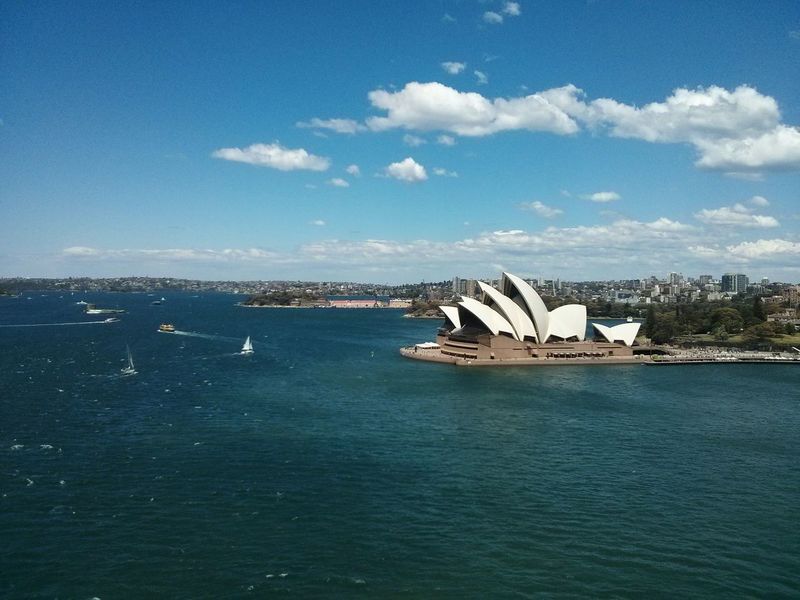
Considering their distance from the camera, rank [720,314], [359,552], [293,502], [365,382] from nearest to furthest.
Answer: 1. [359,552]
2. [293,502]
3. [365,382]
4. [720,314]

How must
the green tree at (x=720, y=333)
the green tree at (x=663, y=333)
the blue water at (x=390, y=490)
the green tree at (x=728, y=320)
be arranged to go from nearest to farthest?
the blue water at (x=390, y=490) → the green tree at (x=663, y=333) → the green tree at (x=720, y=333) → the green tree at (x=728, y=320)

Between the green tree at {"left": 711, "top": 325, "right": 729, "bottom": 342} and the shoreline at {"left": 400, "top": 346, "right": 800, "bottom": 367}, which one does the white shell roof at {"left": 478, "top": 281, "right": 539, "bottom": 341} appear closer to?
the shoreline at {"left": 400, "top": 346, "right": 800, "bottom": 367}

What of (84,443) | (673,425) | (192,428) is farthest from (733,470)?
(84,443)

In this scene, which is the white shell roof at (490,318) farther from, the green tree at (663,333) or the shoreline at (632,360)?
the green tree at (663,333)

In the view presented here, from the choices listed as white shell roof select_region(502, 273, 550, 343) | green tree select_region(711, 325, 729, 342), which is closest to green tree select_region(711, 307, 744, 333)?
green tree select_region(711, 325, 729, 342)

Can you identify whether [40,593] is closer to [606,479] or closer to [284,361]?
[606,479]

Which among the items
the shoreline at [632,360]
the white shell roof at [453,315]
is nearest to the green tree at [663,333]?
the shoreline at [632,360]

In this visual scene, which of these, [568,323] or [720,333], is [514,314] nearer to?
[568,323]
